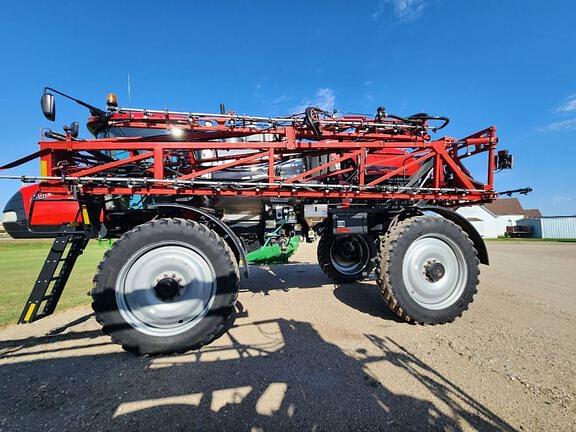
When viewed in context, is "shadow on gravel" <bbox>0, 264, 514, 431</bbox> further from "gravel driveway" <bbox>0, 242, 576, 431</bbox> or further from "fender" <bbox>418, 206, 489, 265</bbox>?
"fender" <bbox>418, 206, 489, 265</bbox>

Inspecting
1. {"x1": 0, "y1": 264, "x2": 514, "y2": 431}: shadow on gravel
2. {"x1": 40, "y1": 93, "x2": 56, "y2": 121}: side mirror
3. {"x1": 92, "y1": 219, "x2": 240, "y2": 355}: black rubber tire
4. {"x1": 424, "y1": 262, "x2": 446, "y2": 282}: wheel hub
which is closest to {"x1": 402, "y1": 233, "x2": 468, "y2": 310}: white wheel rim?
{"x1": 424, "y1": 262, "x2": 446, "y2": 282}: wheel hub

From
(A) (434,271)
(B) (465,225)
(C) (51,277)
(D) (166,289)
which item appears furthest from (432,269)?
(C) (51,277)

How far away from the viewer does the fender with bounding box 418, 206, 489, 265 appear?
397 centimetres

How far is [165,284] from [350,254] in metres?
4.20

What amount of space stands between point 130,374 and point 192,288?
3.23 ft

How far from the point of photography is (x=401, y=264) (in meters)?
3.56

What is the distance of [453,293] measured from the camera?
3.74 meters

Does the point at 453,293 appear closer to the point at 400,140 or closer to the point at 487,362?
the point at 487,362

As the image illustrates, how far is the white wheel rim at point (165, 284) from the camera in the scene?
3027 mm

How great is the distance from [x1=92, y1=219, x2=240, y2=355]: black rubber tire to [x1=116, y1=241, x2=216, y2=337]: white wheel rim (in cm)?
7

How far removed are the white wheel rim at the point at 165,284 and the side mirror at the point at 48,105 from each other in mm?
2031

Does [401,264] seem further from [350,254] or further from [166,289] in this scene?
[166,289]

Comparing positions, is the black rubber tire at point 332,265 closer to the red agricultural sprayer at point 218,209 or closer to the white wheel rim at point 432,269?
the red agricultural sprayer at point 218,209

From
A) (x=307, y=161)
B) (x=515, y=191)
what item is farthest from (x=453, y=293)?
(x=307, y=161)
